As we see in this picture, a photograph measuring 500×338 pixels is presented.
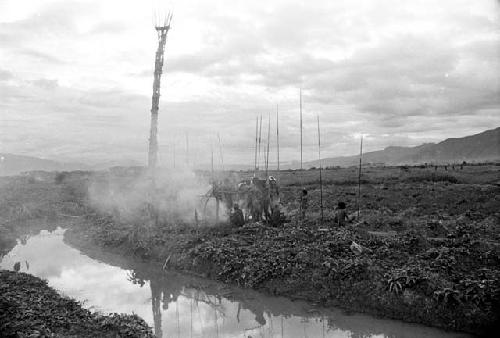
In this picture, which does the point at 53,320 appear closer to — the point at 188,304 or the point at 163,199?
the point at 188,304

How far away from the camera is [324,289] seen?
1312 cm

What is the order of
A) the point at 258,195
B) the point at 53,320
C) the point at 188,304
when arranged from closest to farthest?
the point at 53,320
the point at 188,304
the point at 258,195

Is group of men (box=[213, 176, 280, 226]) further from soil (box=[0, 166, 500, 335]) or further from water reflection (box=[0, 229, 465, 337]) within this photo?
water reflection (box=[0, 229, 465, 337])

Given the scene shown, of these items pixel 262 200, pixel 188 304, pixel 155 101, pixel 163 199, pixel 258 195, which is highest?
pixel 155 101

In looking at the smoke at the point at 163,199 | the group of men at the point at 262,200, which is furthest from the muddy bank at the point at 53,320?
the group of men at the point at 262,200

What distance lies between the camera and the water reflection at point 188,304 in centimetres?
1145

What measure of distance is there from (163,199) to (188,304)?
1528 centimetres

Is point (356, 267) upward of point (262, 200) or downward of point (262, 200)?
downward

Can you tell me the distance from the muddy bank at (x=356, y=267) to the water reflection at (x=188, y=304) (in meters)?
0.49

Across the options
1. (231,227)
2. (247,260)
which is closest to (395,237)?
(247,260)

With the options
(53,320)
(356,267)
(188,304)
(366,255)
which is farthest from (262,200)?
(53,320)

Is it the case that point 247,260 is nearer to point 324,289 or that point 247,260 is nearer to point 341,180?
point 324,289

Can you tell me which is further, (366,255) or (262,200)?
(262,200)

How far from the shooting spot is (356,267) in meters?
13.0
